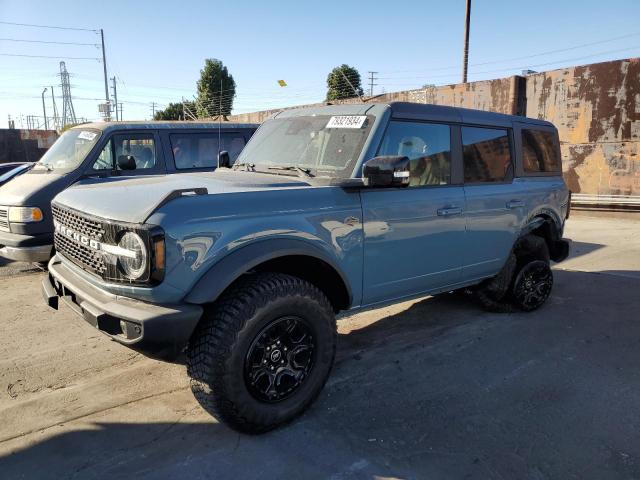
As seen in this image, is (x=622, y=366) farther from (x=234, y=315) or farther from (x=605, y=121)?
(x=605, y=121)

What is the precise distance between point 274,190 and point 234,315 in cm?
80

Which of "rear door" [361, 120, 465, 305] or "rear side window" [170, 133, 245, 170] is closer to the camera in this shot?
"rear door" [361, 120, 465, 305]

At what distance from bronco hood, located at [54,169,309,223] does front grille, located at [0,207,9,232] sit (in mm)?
3147

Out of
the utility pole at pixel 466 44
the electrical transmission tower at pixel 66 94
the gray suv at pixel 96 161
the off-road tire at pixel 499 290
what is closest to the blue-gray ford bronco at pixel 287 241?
the off-road tire at pixel 499 290

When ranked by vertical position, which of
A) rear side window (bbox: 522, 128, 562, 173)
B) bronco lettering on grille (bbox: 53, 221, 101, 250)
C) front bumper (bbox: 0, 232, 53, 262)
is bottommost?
front bumper (bbox: 0, 232, 53, 262)

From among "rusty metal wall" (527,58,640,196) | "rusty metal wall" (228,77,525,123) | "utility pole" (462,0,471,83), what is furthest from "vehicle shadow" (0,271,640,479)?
"utility pole" (462,0,471,83)

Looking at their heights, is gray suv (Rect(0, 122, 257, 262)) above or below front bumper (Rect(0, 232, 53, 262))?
above

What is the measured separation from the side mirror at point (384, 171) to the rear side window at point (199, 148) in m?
4.23

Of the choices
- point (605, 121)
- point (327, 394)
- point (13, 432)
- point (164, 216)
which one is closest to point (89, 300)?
point (164, 216)

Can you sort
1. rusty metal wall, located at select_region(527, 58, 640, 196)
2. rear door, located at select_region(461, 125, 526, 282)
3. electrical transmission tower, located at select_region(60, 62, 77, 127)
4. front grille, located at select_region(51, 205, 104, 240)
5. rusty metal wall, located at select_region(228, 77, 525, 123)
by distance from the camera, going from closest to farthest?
front grille, located at select_region(51, 205, 104, 240) < rear door, located at select_region(461, 125, 526, 282) < rusty metal wall, located at select_region(527, 58, 640, 196) < rusty metal wall, located at select_region(228, 77, 525, 123) < electrical transmission tower, located at select_region(60, 62, 77, 127)

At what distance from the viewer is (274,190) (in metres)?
2.94

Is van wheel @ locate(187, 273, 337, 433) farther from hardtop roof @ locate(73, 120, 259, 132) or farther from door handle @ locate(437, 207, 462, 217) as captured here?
hardtop roof @ locate(73, 120, 259, 132)

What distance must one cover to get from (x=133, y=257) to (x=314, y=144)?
1.74 m

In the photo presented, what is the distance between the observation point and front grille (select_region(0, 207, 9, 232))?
5.87 m
